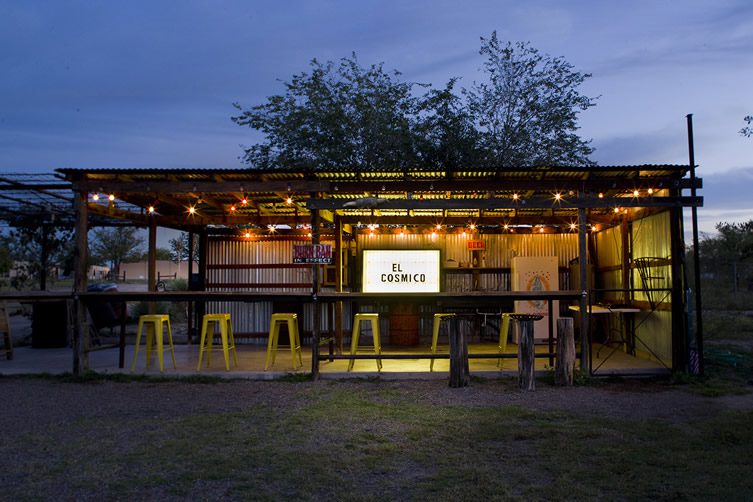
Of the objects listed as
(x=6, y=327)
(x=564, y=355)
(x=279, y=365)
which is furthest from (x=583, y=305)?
(x=6, y=327)

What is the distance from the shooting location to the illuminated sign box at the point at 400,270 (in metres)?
10.3

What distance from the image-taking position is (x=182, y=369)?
1014 centimetres

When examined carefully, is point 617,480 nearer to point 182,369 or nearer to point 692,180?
point 692,180

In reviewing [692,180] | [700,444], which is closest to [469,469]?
[700,444]

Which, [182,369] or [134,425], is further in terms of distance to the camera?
[182,369]

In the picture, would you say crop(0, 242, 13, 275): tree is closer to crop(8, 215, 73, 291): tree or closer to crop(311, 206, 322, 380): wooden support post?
crop(8, 215, 73, 291): tree

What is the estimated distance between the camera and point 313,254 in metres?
9.30

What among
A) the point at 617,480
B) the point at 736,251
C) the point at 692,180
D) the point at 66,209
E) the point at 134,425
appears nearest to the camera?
the point at 617,480

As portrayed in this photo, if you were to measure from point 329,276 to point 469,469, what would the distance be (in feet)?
31.0

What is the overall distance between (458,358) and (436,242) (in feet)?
19.5

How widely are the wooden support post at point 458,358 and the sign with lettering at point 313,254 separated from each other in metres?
2.10

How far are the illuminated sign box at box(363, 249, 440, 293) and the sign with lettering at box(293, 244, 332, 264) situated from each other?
131cm

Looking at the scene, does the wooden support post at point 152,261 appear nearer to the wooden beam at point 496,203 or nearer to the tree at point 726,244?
the wooden beam at point 496,203

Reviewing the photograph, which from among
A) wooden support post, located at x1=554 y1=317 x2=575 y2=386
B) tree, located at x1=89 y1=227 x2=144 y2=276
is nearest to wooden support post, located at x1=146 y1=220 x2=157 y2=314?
wooden support post, located at x1=554 y1=317 x2=575 y2=386
